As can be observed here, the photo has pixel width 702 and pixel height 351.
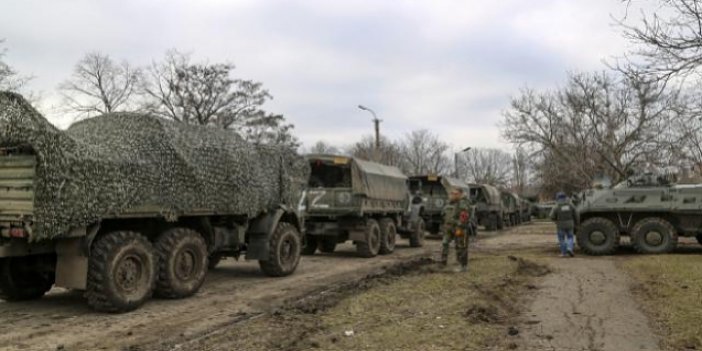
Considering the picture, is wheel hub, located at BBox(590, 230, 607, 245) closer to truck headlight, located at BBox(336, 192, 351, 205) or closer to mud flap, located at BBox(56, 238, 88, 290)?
truck headlight, located at BBox(336, 192, 351, 205)

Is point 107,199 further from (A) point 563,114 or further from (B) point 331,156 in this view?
(A) point 563,114

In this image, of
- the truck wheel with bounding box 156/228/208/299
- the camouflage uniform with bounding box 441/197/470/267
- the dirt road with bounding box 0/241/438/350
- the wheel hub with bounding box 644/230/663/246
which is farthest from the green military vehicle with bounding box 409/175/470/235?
the truck wheel with bounding box 156/228/208/299

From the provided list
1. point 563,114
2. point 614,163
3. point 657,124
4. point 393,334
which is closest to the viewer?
point 393,334

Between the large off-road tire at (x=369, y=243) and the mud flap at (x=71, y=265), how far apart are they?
904cm

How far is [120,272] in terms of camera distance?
839cm

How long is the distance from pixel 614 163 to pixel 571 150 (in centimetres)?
298

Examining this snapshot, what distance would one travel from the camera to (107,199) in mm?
8086

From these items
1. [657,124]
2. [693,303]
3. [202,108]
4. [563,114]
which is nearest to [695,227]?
[693,303]

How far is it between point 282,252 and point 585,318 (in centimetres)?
614

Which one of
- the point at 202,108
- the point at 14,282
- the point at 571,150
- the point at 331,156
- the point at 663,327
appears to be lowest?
the point at 663,327

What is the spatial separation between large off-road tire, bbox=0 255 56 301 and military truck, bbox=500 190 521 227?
2977 centimetres

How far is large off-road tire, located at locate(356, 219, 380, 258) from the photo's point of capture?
16344 millimetres

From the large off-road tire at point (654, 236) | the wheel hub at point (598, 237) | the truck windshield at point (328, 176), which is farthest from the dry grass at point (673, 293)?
the truck windshield at point (328, 176)

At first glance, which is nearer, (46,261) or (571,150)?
(46,261)
